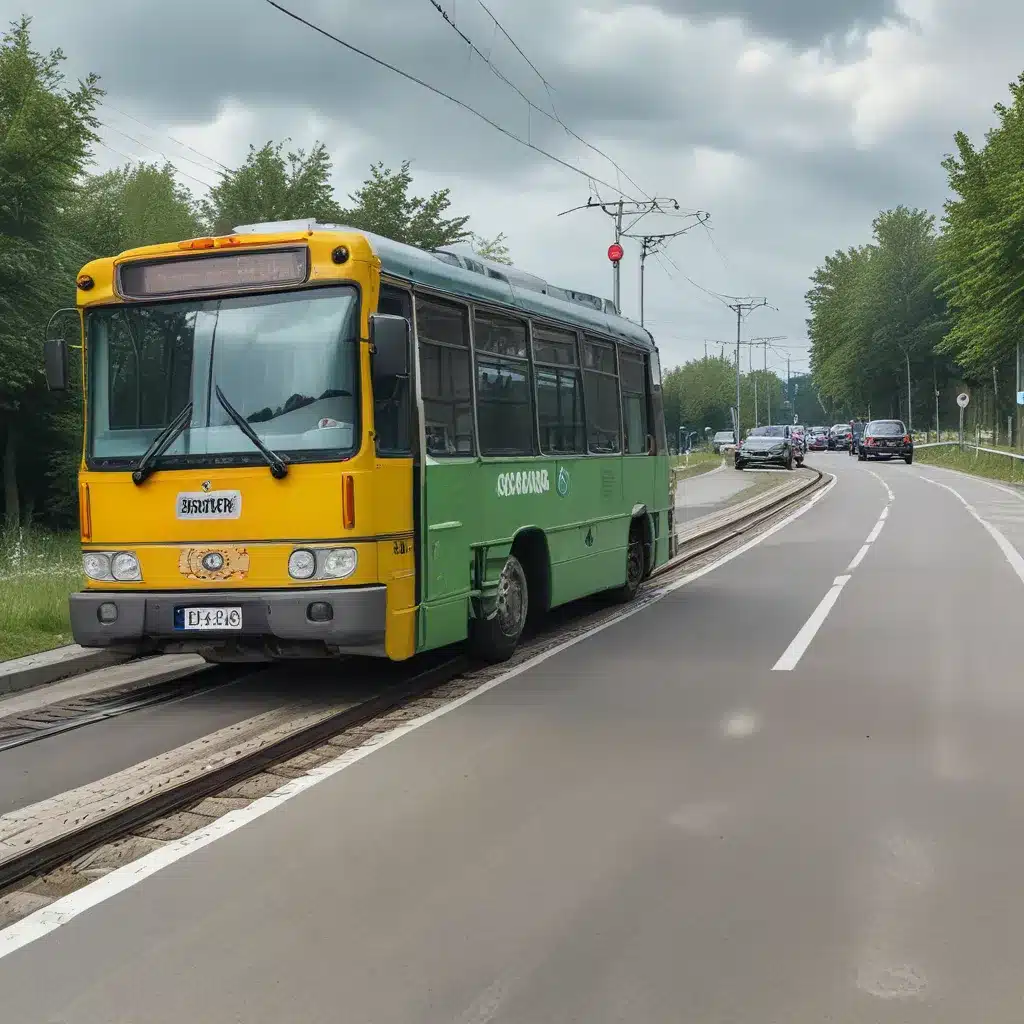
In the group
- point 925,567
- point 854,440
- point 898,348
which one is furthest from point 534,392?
point 898,348

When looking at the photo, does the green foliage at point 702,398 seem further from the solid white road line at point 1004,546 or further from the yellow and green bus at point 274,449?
the yellow and green bus at point 274,449

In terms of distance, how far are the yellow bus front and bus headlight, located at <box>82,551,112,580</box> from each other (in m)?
0.01

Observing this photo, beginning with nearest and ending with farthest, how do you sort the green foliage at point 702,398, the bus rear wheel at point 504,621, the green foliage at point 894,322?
the bus rear wheel at point 504,621 < the green foliage at point 894,322 < the green foliage at point 702,398

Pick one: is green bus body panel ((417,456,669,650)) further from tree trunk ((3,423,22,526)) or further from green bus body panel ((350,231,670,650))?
tree trunk ((3,423,22,526))

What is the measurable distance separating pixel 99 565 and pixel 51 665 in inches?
48.4

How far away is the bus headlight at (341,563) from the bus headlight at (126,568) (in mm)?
1244

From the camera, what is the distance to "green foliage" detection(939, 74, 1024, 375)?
43594mm

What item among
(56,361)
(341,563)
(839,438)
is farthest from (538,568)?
(839,438)

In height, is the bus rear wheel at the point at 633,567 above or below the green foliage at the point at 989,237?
below

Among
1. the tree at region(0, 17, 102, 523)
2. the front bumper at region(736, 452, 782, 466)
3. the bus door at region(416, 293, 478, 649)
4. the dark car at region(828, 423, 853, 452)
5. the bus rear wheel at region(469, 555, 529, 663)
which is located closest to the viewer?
the bus door at region(416, 293, 478, 649)

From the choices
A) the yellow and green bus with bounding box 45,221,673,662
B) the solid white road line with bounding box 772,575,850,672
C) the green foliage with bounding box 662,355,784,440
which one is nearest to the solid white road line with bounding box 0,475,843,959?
the yellow and green bus with bounding box 45,221,673,662

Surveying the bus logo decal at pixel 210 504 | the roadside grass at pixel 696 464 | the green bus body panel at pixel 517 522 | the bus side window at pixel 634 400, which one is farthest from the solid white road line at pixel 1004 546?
the roadside grass at pixel 696 464

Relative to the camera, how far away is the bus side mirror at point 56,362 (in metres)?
8.61

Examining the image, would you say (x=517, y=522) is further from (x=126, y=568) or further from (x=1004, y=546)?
(x=1004, y=546)
